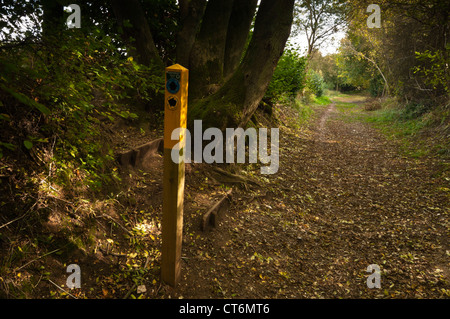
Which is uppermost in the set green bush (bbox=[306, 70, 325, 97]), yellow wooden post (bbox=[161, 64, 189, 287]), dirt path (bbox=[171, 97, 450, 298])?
green bush (bbox=[306, 70, 325, 97])

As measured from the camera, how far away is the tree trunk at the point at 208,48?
6555mm

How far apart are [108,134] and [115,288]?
106 inches

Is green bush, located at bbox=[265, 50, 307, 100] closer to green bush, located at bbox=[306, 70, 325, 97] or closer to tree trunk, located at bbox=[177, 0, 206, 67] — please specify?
green bush, located at bbox=[306, 70, 325, 97]

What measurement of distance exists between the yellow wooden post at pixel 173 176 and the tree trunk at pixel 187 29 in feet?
14.0

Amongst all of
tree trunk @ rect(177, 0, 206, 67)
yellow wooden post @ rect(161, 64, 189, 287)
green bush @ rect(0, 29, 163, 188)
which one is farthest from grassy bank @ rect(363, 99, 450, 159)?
green bush @ rect(0, 29, 163, 188)

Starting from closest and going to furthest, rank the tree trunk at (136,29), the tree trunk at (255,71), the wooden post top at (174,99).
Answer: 1. the wooden post top at (174,99)
2. the tree trunk at (255,71)
3. the tree trunk at (136,29)

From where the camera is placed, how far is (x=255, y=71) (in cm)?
575

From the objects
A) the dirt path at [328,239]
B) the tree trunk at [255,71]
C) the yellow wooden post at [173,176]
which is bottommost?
the dirt path at [328,239]

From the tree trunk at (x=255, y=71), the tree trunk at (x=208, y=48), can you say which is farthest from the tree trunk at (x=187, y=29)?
the tree trunk at (x=255, y=71)

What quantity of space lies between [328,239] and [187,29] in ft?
18.3

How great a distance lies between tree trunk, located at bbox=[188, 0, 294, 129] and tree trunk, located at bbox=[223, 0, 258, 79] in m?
1.30

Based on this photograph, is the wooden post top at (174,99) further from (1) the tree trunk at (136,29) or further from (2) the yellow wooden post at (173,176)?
(1) the tree trunk at (136,29)

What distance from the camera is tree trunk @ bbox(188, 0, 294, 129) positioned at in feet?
18.5

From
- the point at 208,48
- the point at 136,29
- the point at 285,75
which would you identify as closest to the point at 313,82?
the point at 285,75
